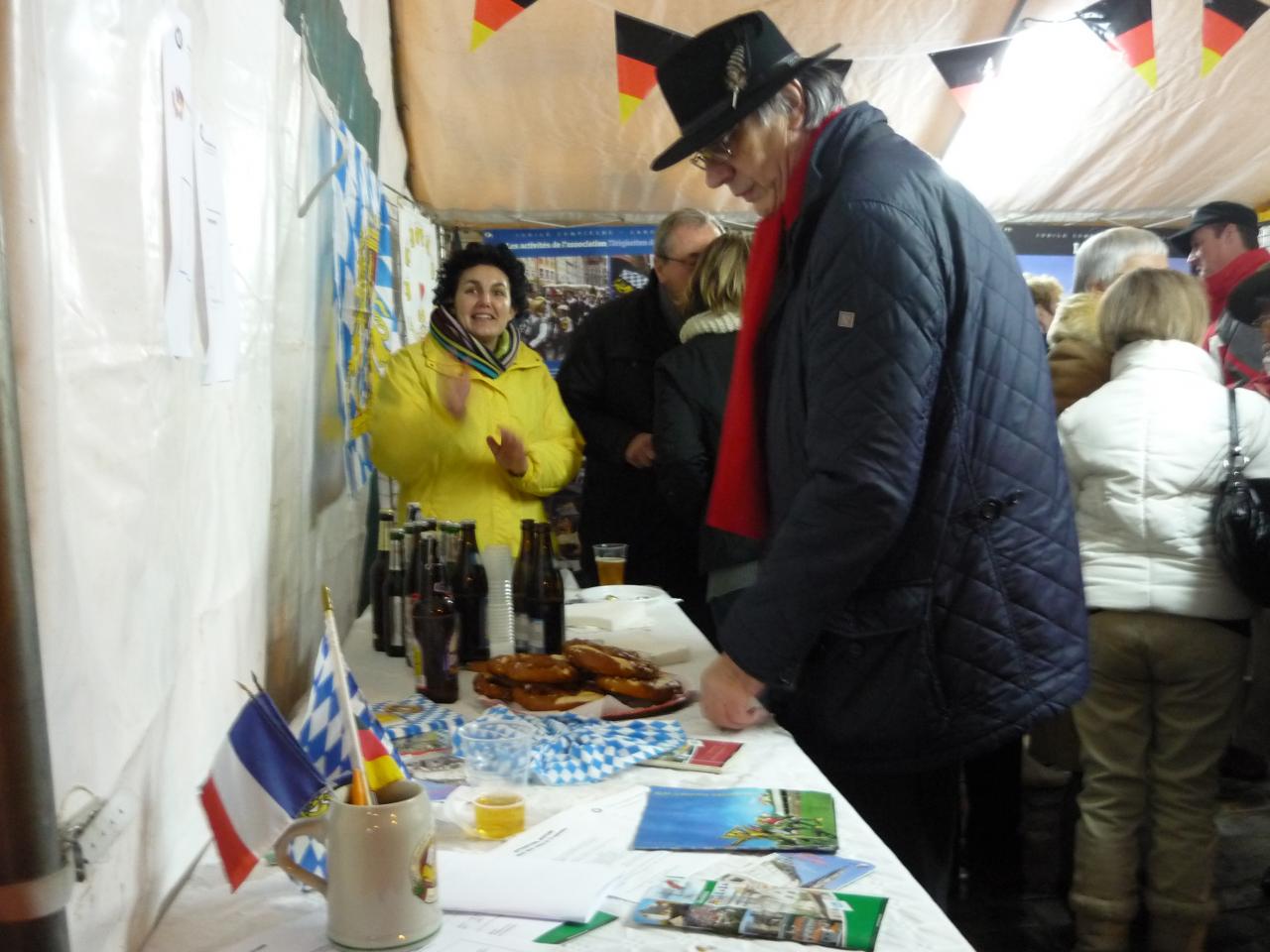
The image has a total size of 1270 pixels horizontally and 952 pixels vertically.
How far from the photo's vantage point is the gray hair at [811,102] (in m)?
1.47

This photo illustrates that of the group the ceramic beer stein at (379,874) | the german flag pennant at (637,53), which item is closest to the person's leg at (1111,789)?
the ceramic beer stein at (379,874)

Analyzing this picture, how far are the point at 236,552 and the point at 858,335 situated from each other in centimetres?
79

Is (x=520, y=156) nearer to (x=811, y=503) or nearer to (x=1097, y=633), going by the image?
(x=1097, y=633)

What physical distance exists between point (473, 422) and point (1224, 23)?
2.66 meters

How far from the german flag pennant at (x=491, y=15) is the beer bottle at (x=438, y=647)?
7.07 ft

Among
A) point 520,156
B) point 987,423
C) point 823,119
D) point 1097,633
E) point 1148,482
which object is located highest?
point 520,156

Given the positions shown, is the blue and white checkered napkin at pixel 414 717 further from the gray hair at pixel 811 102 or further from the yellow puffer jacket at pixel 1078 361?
the yellow puffer jacket at pixel 1078 361

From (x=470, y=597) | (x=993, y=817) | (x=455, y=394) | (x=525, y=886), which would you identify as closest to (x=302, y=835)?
(x=525, y=886)

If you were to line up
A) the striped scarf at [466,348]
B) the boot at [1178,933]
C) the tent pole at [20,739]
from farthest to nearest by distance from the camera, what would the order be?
1. the striped scarf at [466,348]
2. the boot at [1178,933]
3. the tent pole at [20,739]

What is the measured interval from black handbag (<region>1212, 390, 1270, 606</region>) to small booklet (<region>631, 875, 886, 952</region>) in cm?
161

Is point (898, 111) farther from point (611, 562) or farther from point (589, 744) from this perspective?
point (589, 744)

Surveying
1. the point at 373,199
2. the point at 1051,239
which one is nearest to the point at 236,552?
the point at 373,199

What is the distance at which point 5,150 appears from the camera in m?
0.64

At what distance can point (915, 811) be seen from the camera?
58.1 inches
